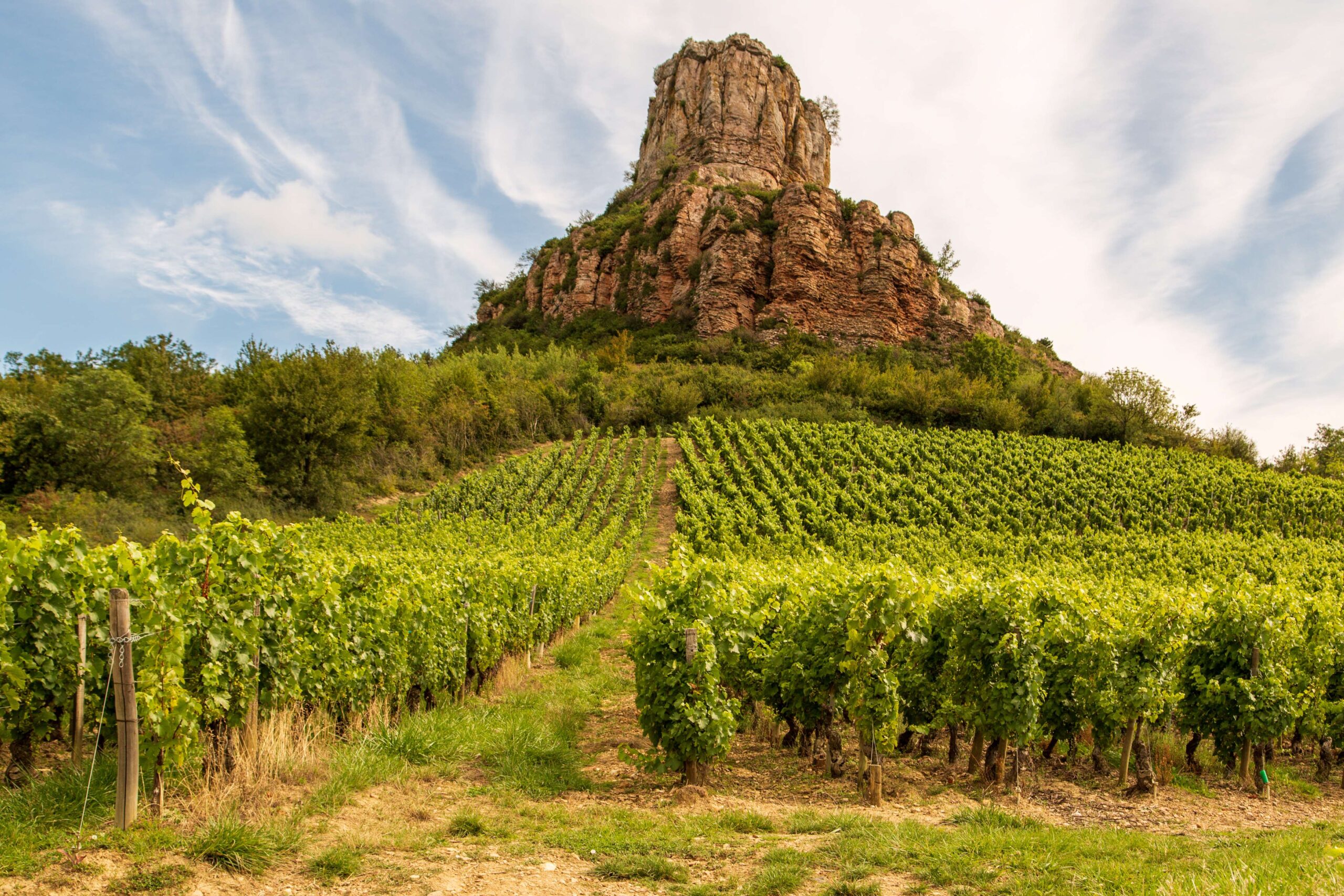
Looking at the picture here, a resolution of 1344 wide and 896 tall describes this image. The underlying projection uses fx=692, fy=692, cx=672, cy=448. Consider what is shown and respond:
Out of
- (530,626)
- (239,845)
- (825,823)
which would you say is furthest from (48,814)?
(530,626)

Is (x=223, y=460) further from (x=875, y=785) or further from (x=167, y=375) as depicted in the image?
(x=875, y=785)

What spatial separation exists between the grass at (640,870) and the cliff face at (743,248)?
61235 millimetres

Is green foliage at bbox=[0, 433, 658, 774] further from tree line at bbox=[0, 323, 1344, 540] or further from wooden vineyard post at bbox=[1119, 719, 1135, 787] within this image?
wooden vineyard post at bbox=[1119, 719, 1135, 787]

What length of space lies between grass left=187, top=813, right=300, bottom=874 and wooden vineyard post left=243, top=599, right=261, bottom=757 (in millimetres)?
999

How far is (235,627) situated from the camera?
17.0 ft

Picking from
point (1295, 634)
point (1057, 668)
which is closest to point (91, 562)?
point (1057, 668)

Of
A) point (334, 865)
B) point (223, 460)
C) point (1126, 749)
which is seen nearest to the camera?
point (334, 865)

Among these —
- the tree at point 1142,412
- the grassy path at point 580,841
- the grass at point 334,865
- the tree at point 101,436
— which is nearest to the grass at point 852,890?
the grassy path at point 580,841

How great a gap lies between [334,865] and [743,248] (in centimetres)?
6598

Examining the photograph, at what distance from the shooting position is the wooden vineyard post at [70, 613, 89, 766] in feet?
15.4

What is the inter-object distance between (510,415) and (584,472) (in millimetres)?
8375

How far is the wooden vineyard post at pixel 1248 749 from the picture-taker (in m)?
7.74

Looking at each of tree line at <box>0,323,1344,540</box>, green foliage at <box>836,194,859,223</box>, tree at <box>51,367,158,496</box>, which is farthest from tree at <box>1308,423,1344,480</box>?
tree at <box>51,367,158,496</box>

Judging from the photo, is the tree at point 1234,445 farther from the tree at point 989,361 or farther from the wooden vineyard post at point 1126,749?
the wooden vineyard post at point 1126,749
